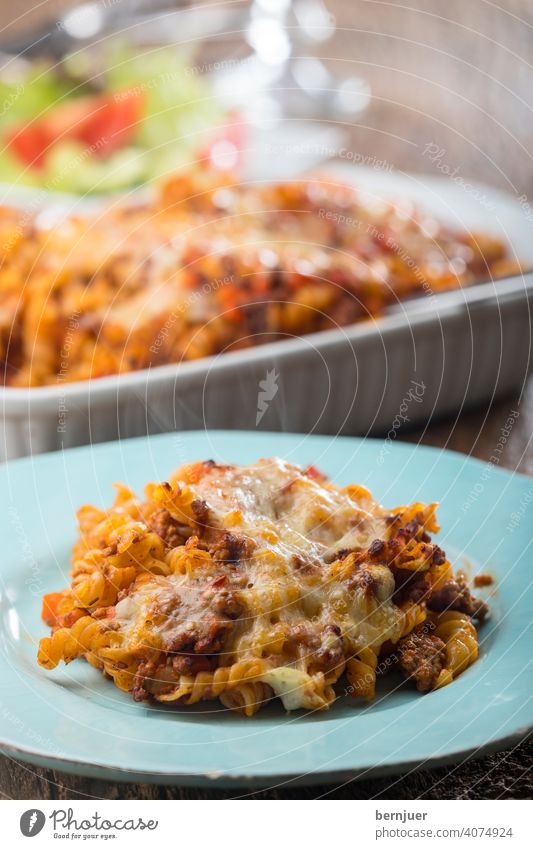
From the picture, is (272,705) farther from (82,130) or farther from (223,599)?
(82,130)

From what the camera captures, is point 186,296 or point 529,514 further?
point 186,296

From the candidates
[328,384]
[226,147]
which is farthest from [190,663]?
[226,147]

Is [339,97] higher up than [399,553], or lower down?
higher up

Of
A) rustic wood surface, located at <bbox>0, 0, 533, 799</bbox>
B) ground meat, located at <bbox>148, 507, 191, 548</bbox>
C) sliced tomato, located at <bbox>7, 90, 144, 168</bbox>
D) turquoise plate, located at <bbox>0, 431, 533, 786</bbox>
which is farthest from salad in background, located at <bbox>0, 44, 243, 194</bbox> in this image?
ground meat, located at <bbox>148, 507, 191, 548</bbox>

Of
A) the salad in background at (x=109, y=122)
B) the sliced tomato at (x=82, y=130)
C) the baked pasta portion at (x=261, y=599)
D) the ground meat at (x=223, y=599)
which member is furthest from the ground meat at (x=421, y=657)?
the sliced tomato at (x=82, y=130)

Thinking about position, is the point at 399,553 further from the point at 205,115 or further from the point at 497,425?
the point at 205,115

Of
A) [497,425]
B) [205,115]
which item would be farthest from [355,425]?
[205,115]
